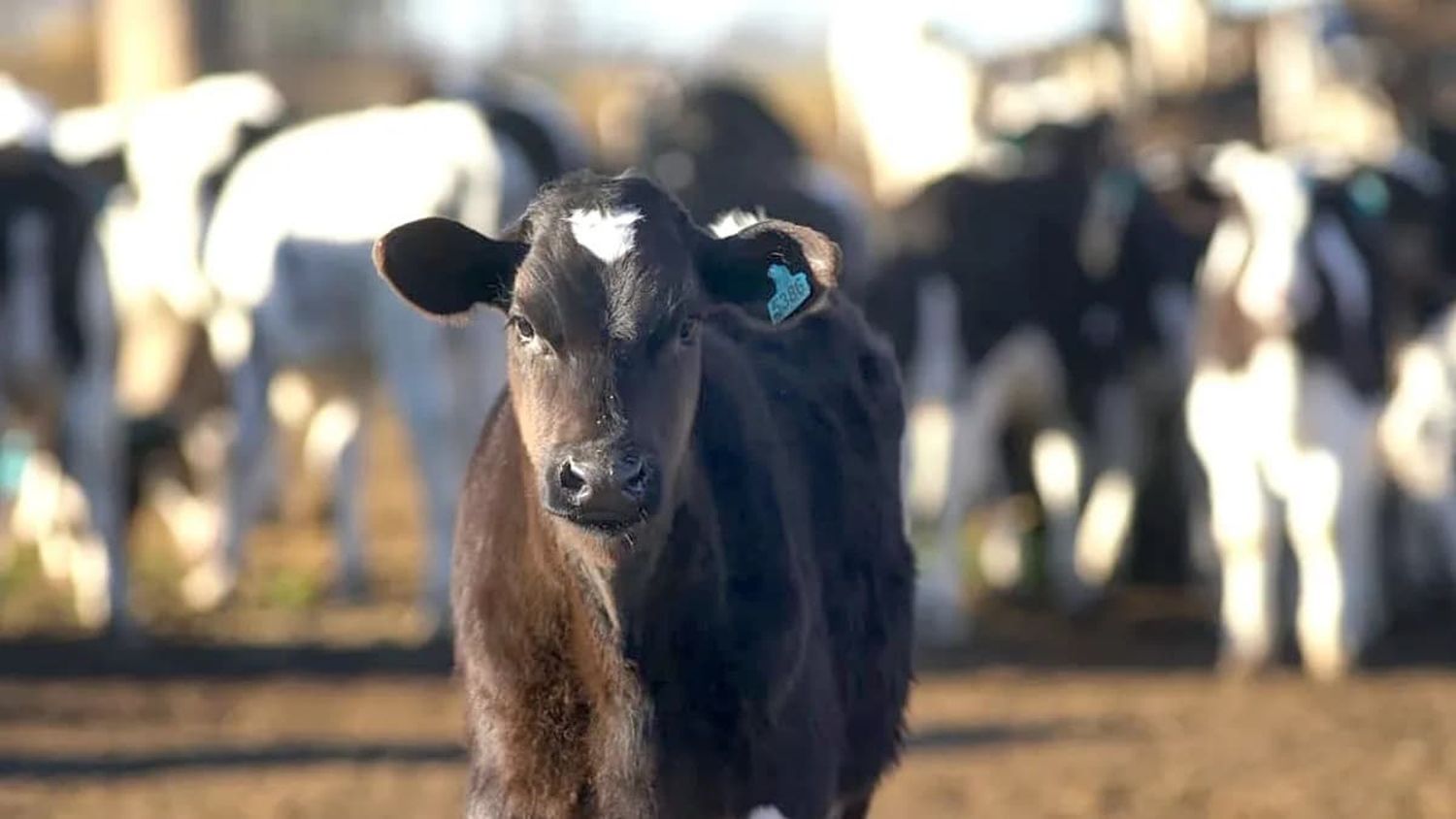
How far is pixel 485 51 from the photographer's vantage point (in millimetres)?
58906

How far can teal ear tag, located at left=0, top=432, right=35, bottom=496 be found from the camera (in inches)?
648

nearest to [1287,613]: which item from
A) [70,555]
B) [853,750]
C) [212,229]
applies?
[212,229]

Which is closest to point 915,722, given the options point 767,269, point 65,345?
point 65,345

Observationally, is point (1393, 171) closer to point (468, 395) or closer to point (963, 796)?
point (468, 395)

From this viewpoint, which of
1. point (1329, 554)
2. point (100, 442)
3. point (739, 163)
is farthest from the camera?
point (739, 163)

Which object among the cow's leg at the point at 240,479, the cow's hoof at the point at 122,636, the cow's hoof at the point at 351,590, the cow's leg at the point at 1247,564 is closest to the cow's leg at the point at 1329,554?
the cow's leg at the point at 1247,564

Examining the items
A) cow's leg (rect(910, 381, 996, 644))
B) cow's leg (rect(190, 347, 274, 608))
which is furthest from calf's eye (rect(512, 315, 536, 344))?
cow's leg (rect(190, 347, 274, 608))

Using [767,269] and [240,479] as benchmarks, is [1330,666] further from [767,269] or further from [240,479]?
[767,269]

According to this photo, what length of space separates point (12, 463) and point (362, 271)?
511 cm

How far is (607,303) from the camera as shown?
17.4 feet

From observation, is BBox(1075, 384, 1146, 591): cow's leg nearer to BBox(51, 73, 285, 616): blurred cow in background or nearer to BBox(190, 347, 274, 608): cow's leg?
BBox(190, 347, 274, 608): cow's leg

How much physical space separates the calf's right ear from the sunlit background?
12.7ft

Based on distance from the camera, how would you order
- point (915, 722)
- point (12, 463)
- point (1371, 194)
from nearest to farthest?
point (915, 722), point (1371, 194), point (12, 463)

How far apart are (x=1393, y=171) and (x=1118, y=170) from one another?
1338 mm
